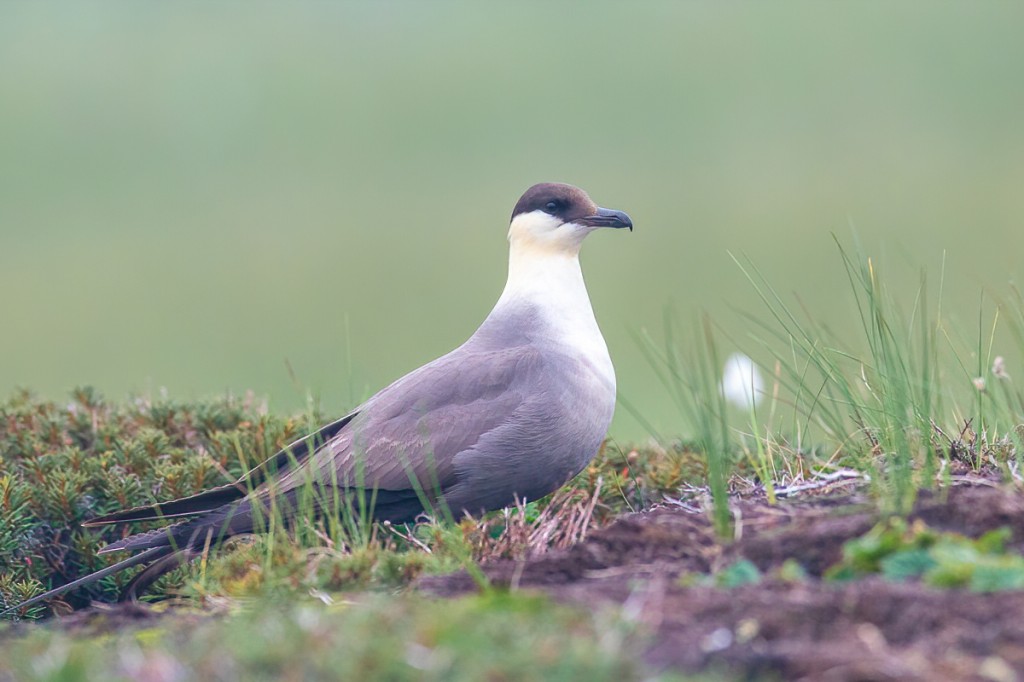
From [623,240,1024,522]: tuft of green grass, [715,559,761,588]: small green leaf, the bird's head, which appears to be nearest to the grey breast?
[623,240,1024,522]: tuft of green grass

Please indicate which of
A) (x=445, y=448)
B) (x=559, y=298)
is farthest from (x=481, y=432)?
(x=559, y=298)

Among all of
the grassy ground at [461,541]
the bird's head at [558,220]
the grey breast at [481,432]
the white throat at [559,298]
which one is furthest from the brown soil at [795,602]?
the bird's head at [558,220]

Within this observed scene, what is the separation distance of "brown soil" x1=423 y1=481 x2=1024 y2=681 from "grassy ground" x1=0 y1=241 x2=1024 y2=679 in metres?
0.03

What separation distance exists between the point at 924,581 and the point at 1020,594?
24 centimetres

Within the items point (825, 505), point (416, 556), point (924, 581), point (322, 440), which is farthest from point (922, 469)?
point (322, 440)

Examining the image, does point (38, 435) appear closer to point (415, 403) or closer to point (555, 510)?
point (415, 403)

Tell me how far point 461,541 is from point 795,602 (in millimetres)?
1437

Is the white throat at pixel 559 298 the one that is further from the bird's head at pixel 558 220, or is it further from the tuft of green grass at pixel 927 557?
the tuft of green grass at pixel 927 557

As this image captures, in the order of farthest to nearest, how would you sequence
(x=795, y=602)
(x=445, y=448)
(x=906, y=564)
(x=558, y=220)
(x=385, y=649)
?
(x=558, y=220) < (x=445, y=448) < (x=906, y=564) < (x=795, y=602) < (x=385, y=649)

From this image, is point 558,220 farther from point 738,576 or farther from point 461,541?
point 738,576

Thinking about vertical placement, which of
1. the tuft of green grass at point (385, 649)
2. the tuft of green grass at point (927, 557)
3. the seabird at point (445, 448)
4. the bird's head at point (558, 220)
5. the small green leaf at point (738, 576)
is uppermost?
the bird's head at point (558, 220)

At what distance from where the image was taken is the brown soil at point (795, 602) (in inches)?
94.5

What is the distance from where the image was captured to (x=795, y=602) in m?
2.65

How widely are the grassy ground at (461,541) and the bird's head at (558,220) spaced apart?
99cm
